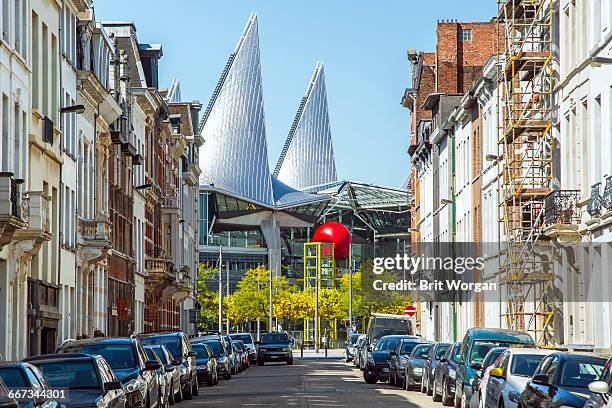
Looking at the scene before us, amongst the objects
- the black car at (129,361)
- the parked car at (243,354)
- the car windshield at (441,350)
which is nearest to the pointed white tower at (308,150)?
the parked car at (243,354)

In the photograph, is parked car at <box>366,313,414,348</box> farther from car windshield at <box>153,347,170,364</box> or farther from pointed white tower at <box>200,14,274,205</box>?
pointed white tower at <box>200,14,274,205</box>

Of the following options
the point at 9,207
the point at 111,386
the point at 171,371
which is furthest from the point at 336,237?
the point at 111,386

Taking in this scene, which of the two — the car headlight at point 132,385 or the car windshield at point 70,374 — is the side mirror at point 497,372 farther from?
the car windshield at point 70,374

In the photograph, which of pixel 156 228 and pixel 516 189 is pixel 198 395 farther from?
pixel 156 228

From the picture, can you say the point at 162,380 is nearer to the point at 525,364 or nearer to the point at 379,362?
the point at 525,364

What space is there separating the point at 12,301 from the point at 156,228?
142ft

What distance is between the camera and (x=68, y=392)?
63.0 ft

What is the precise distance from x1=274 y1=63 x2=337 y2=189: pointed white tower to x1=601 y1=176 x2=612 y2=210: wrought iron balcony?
155328 millimetres

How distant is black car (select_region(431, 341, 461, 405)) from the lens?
3159 centimetres

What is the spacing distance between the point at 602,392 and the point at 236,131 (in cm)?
15398

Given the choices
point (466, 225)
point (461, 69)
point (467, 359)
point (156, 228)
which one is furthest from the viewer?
point (461, 69)

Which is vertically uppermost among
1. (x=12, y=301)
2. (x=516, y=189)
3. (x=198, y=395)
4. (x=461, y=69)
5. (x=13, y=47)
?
(x=461, y=69)

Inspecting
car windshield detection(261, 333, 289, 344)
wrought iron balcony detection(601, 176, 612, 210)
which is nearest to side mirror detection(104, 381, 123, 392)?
wrought iron balcony detection(601, 176, 612, 210)

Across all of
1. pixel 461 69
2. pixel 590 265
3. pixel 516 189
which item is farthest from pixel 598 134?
pixel 461 69
